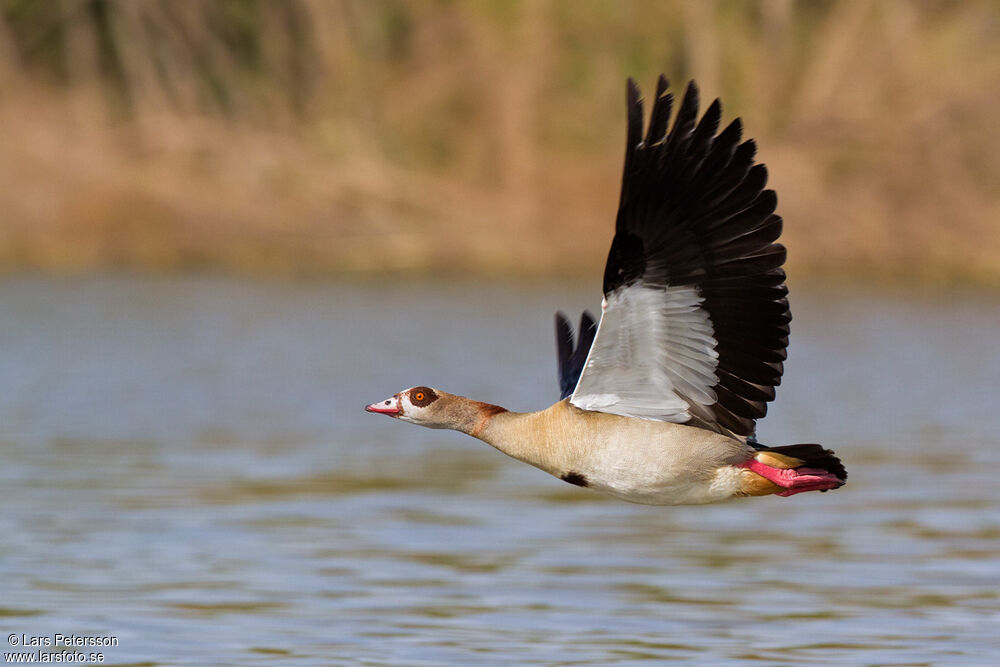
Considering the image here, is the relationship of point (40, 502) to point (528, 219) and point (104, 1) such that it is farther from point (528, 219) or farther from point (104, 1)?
point (104, 1)

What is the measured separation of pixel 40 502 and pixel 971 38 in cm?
3114

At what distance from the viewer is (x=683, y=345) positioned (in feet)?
27.4

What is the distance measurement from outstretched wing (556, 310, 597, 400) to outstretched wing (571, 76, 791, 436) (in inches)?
52.5

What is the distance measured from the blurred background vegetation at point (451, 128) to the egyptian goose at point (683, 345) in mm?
29341

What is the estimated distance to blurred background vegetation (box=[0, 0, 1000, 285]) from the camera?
38.0 meters

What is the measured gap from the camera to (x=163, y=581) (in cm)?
1116

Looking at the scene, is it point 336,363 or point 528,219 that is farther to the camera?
point 528,219

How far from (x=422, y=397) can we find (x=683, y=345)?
1.46m

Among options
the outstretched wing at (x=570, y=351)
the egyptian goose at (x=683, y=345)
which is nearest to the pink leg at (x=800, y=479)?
the egyptian goose at (x=683, y=345)

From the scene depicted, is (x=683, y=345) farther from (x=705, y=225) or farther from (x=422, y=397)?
(x=422, y=397)

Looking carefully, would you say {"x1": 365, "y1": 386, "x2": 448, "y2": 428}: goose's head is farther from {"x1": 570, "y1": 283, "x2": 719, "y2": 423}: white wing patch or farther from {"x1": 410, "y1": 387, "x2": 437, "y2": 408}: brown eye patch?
{"x1": 570, "y1": 283, "x2": 719, "y2": 423}: white wing patch

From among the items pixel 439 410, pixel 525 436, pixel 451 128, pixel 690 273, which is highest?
pixel 451 128

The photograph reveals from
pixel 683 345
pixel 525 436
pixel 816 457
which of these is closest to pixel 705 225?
pixel 683 345

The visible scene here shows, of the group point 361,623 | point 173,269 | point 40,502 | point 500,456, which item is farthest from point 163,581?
point 173,269
